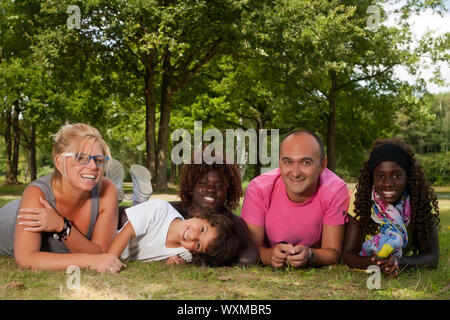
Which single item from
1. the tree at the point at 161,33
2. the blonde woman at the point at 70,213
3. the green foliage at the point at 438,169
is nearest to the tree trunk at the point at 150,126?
the tree at the point at 161,33

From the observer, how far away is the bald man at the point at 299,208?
4.73 meters

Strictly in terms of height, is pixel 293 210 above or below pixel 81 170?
below

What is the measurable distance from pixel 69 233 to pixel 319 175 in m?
2.46

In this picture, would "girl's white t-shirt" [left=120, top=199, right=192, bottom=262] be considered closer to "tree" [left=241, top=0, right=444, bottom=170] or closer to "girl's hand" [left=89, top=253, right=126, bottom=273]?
"girl's hand" [left=89, top=253, right=126, bottom=273]

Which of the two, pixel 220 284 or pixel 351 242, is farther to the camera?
pixel 351 242

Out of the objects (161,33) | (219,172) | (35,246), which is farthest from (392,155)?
(161,33)

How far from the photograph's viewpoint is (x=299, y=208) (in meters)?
4.96

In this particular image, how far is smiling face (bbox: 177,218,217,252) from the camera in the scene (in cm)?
468

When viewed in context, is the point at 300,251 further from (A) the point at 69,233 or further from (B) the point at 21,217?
(B) the point at 21,217

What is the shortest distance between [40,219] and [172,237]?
126 cm

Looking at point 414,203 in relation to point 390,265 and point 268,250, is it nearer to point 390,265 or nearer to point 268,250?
point 390,265

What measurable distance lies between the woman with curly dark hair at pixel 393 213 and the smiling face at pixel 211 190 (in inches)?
62.8

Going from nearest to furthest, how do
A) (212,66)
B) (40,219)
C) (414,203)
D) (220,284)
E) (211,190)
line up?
(220,284), (40,219), (414,203), (211,190), (212,66)
